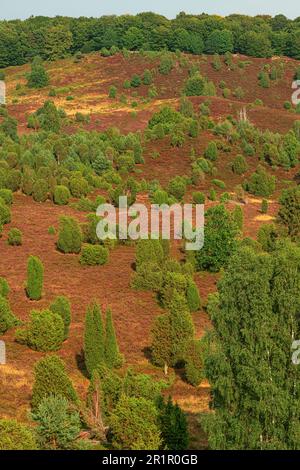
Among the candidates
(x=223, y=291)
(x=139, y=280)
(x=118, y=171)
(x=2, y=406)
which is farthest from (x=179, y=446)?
(x=118, y=171)

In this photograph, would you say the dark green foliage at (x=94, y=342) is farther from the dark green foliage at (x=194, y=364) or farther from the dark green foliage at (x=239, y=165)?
the dark green foliage at (x=239, y=165)

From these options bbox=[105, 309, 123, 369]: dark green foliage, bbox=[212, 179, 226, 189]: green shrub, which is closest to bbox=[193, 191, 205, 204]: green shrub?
bbox=[212, 179, 226, 189]: green shrub

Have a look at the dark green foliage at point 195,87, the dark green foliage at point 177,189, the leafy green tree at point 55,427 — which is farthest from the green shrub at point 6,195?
the dark green foliage at point 195,87

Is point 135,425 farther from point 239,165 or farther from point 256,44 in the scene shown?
point 256,44

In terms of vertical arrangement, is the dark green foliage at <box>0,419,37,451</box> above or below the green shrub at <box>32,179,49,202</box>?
below

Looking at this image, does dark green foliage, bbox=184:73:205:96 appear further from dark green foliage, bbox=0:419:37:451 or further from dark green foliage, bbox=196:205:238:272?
dark green foliage, bbox=0:419:37:451

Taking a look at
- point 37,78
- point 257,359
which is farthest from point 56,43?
point 257,359
